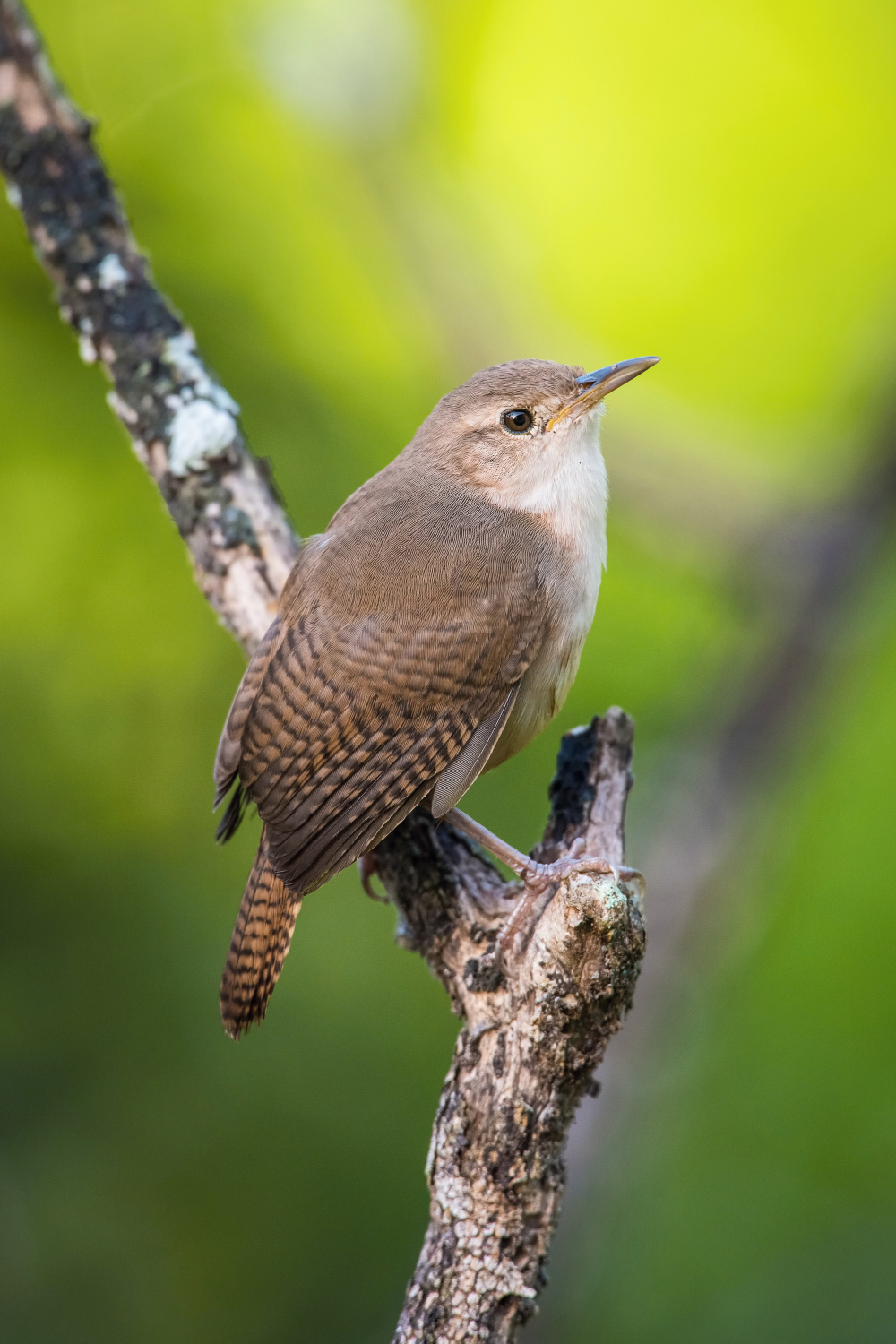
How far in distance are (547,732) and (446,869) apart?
2258 mm

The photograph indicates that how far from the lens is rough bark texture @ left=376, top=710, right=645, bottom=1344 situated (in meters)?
2.05

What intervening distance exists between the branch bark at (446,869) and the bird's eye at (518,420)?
65 cm

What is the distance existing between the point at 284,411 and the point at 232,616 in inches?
75.5

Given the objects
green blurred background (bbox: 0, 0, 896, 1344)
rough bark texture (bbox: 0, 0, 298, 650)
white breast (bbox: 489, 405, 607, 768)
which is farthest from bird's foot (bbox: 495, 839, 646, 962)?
green blurred background (bbox: 0, 0, 896, 1344)

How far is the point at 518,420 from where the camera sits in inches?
115

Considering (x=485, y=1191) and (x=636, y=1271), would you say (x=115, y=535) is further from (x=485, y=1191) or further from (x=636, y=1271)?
(x=636, y=1271)

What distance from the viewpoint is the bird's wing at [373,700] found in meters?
2.42

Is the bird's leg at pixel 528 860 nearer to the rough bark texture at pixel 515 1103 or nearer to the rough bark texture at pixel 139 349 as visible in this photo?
the rough bark texture at pixel 515 1103

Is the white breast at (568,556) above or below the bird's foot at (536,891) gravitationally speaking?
above

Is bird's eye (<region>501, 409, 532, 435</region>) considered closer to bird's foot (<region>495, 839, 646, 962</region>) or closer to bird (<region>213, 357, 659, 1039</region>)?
bird (<region>213, 357, 659, 1039</region>)

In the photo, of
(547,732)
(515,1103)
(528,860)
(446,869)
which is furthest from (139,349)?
(547,732)

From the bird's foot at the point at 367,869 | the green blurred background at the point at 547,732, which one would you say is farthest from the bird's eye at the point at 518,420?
the green blurred background at the point at 547,732

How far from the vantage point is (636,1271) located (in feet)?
16.2

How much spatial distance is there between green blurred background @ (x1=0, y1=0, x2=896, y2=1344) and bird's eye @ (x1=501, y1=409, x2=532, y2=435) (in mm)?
1902
